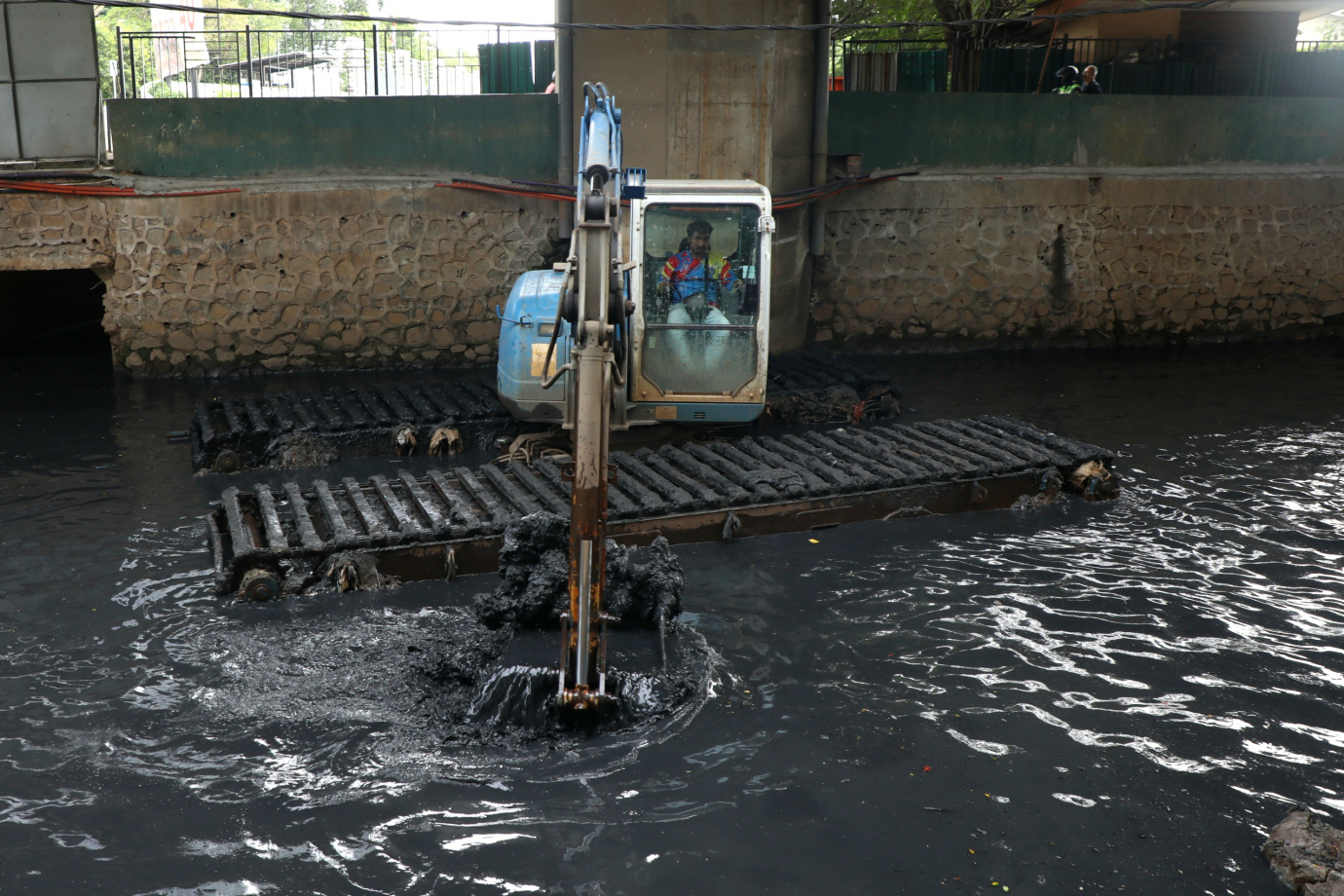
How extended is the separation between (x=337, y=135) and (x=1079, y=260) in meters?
9.67

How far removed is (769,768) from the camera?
5.05 metres

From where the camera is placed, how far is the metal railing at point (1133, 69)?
49.0 feet

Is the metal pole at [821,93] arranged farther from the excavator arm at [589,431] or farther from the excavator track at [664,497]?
the excavator arm at [589,431]

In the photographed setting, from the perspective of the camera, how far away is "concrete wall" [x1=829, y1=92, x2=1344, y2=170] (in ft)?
45.5

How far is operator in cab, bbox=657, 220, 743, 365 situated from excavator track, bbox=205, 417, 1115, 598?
860 millimetres

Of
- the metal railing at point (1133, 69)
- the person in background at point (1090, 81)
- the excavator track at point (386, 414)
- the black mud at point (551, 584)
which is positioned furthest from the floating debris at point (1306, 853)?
the person in background at point (1090, 81)

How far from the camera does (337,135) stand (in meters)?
12.6

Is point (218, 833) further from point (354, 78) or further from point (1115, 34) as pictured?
point (1115, 34)

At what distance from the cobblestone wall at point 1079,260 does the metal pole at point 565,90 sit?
364 centimetres

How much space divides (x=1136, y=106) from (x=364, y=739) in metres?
13.5

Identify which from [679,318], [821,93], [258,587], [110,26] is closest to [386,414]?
[679,318]

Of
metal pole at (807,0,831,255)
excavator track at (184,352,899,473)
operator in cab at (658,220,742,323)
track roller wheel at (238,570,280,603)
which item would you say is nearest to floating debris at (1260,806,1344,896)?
track roller wheel at (238,570,280,603)

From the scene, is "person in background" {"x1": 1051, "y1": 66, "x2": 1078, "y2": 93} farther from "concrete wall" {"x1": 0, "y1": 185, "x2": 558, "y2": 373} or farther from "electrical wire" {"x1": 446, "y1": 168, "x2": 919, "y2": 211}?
"concrete wall" {"x1": 0, "y1": 185, "x2": 558, "y2": 373}

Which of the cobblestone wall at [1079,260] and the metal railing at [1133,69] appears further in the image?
the metal railing at [1133,69]
